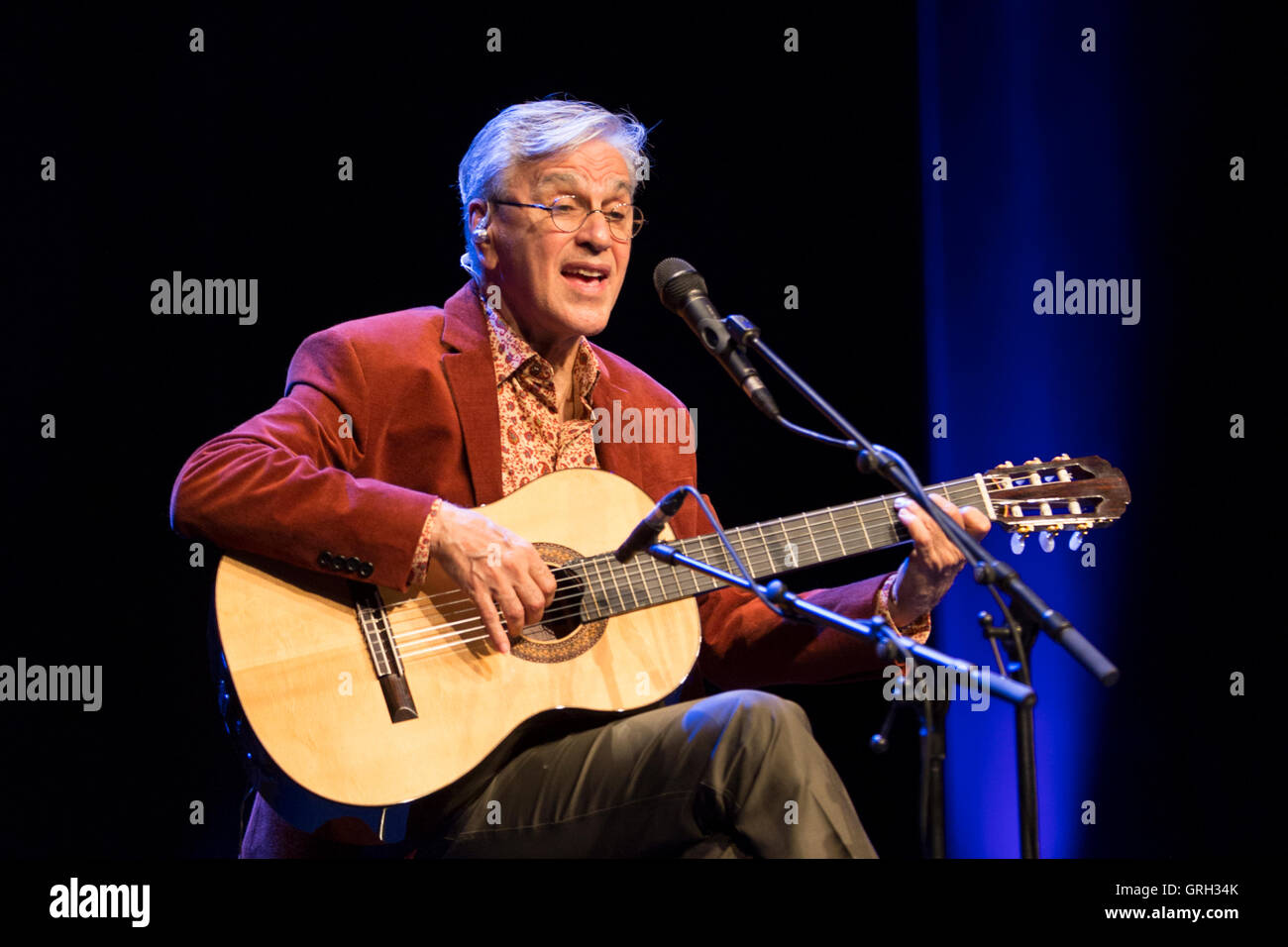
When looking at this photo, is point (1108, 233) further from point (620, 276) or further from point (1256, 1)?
point (620, 276)

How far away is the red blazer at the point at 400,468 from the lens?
242cm

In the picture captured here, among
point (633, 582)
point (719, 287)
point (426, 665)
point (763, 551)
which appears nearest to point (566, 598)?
point (633, 582)

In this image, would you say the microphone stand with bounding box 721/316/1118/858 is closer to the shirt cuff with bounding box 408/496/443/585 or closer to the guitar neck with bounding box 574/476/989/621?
the guitar neck with bounding box 574/476/989/621

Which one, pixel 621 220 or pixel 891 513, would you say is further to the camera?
pixel 621 220

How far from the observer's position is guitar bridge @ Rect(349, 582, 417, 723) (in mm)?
2381

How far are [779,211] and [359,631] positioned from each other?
225 cm

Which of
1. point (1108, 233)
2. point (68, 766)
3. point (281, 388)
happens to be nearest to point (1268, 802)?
point (1108, 233)

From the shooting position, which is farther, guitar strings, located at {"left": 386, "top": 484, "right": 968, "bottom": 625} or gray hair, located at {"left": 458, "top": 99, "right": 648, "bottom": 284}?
gray hair, located at {"left": 458, "top": 99, "right": 648, "bottom": 284}

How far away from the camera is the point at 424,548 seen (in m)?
2.46

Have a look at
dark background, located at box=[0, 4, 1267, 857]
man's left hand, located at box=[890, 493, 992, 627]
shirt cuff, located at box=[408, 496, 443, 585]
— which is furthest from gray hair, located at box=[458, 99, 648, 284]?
man's left hand, located at box=[890, 493, 992, 627]

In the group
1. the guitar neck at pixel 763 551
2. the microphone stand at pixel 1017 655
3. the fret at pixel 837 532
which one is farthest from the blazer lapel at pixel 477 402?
A: the microphone stand at pixel 1017 655

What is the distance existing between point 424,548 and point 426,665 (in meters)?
0.24

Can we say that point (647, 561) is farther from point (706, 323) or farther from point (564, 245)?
point (564, 245)

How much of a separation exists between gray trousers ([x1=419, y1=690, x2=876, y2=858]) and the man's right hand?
11.4 inches
